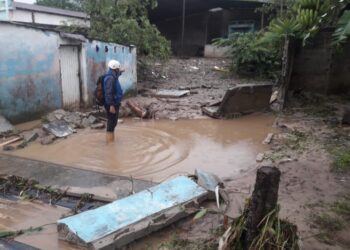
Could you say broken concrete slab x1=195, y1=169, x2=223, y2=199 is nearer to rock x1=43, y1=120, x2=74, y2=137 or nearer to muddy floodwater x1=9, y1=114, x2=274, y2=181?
muddy floodwater x1=9, y1=114, x2=274, y2=181

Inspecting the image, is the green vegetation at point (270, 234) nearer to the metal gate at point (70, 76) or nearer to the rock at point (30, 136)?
the rock at point (30, 136)

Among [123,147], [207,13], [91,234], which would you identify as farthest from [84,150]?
[207,13]

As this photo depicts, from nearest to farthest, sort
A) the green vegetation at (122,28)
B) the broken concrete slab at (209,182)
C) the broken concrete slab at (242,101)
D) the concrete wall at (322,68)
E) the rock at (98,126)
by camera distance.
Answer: the broken concrete slab at (209,182) < the rock at (98,126) < the broken concrete slab at (242,101) < the concrete wall at (322,68) < the green vegetation at (122,28)

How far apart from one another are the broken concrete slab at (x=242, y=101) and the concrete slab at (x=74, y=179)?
4.97m

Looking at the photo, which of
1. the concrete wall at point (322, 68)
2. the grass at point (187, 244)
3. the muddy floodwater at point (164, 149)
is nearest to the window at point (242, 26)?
the concrete wall at point (322, 68)

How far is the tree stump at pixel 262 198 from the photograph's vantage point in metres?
3.18

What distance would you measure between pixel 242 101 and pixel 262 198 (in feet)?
23.3

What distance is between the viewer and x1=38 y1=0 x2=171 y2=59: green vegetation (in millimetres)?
13504

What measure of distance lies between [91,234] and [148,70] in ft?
42.5

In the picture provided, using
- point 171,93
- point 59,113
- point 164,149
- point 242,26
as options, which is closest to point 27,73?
point 59,113

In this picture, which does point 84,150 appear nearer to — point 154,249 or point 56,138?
point 56,138

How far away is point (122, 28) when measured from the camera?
13289 mm

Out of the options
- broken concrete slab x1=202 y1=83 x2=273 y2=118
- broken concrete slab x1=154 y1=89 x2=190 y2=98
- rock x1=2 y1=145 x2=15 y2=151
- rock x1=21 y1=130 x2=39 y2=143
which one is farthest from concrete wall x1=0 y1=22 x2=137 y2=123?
broken concrete slab x1=202 y1=83 x2=273 y2=118

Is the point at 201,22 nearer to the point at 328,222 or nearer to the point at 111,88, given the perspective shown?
the point at 111,88
